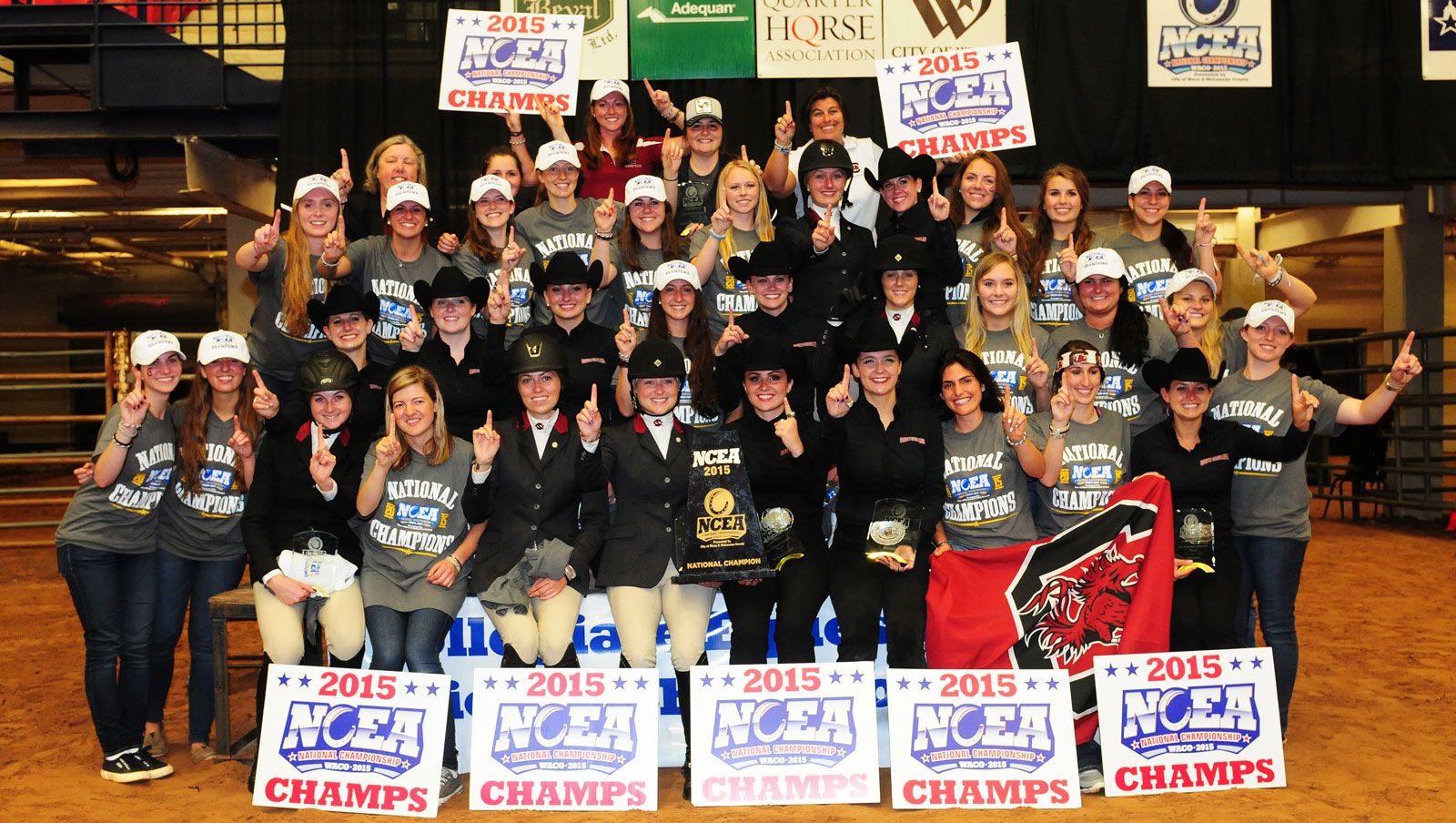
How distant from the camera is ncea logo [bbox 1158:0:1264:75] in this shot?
10328 mm

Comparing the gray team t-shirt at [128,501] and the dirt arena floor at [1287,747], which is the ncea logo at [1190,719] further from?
the gray team t-shirt at [128,501]

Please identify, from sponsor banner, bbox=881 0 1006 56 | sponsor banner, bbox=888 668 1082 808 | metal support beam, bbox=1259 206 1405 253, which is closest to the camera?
sponsor banner, bbox=888 668 1082 808

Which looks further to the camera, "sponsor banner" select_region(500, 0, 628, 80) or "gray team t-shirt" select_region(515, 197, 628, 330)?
"sponsor banner" select_region(500, 0, 628, 80)

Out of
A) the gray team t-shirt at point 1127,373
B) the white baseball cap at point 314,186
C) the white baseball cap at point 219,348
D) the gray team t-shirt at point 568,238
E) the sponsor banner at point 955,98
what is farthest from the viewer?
the sponsor banner at point 955,98

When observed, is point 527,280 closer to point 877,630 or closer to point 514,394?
point 514,394

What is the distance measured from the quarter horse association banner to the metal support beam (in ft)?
43.4

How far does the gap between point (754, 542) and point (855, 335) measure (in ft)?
3.52

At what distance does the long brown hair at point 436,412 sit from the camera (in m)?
5.52

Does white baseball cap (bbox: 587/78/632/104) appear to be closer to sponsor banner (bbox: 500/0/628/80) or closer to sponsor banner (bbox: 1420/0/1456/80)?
sponsor banner (bbox: 500/0/628/80)

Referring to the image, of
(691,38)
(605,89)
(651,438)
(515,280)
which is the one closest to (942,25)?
(691,38)

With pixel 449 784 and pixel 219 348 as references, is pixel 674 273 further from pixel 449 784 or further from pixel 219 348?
pixel 449 784

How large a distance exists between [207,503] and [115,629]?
680 millimetres

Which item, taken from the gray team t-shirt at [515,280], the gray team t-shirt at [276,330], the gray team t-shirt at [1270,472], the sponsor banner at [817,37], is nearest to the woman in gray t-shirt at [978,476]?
the gray team t-shirt at [1270,472]

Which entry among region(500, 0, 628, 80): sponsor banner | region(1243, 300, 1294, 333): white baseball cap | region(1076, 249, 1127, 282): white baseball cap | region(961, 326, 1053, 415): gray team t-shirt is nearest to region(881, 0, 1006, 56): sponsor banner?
region(500, 0, 628, 80): sponsor banner
